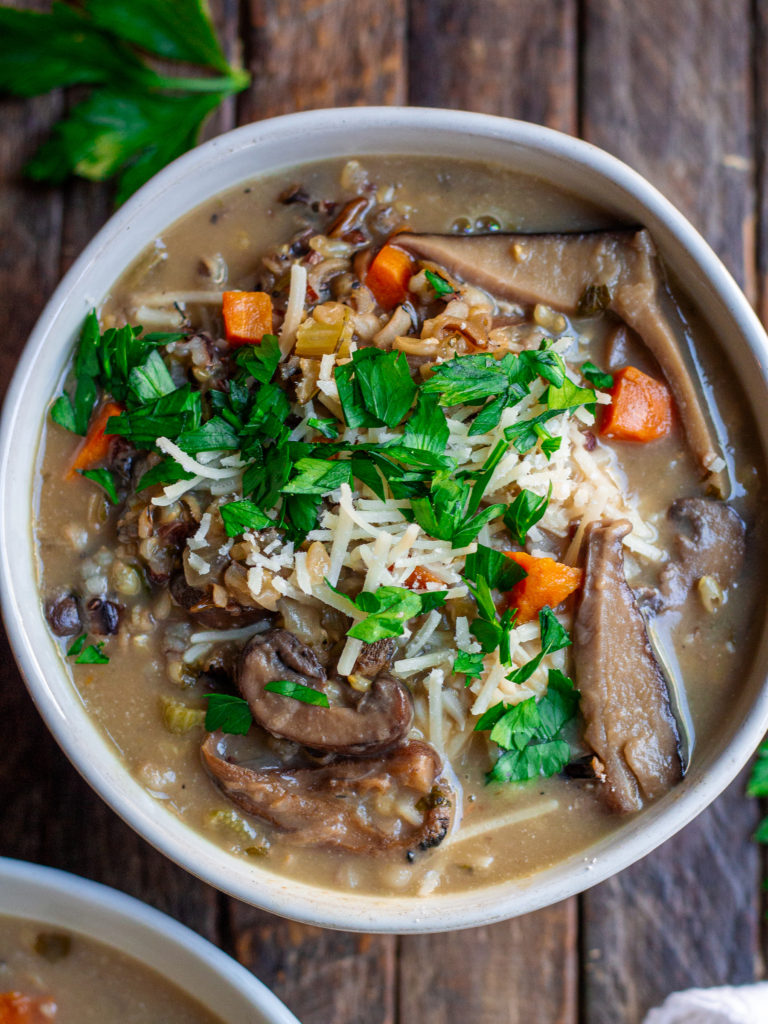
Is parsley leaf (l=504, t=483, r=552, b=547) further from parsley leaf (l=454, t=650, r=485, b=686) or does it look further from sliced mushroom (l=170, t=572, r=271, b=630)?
sliced mushroom (l=170, t=572, r=271, b=630)

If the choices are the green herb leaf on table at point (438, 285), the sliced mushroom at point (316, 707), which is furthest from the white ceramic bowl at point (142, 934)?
the green herb leaf on table at point (438, 285)

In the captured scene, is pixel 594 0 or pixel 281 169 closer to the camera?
pixel 281 169

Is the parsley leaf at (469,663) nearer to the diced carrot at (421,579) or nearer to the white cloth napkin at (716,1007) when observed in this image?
the diced carrot at (421,579)

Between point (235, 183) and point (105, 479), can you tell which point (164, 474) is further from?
point (235, 183)

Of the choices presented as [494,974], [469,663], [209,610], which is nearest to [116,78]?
[209,610]

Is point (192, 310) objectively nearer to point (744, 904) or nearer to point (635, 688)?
point (635, 688)

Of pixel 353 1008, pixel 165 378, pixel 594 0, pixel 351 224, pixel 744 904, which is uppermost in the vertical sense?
pixel 594 0

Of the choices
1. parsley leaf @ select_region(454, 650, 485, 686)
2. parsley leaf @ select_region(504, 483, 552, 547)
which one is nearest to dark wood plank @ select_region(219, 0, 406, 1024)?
parsley leaf @ select_region(504, 483, 552, 547)

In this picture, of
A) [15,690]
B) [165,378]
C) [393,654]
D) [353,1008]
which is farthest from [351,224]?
[353,1008]
